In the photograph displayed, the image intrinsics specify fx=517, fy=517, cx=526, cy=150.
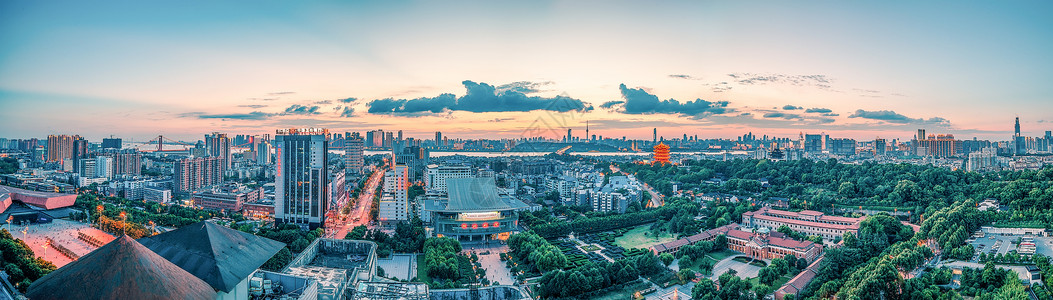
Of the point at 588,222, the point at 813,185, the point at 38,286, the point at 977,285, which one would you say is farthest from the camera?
the point at 813,185

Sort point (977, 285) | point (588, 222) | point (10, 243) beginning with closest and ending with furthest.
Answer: point (977, 285)
point (10, 243)
point (588, 222)

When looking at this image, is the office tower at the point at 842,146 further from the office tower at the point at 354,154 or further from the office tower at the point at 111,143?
the office tower at the point at 111,143

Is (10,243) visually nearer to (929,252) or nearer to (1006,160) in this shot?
(929,252)

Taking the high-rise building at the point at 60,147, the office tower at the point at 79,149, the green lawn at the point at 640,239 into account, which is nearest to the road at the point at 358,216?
the green lawn at the point at 640,239

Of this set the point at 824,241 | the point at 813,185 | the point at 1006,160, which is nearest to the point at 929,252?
the point at 824,241

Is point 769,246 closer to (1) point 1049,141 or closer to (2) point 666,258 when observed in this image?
(2) point 666,258

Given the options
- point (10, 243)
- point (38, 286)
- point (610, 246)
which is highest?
point (38, 286)

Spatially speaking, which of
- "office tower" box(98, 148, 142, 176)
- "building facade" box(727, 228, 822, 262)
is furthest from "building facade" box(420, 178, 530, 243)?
"office tower" box(98, 148, 142, 176)

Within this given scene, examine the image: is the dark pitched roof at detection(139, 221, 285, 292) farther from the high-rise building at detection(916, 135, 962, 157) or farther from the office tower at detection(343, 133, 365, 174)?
the high-rise building at detection(916, 135, 962, 157)
